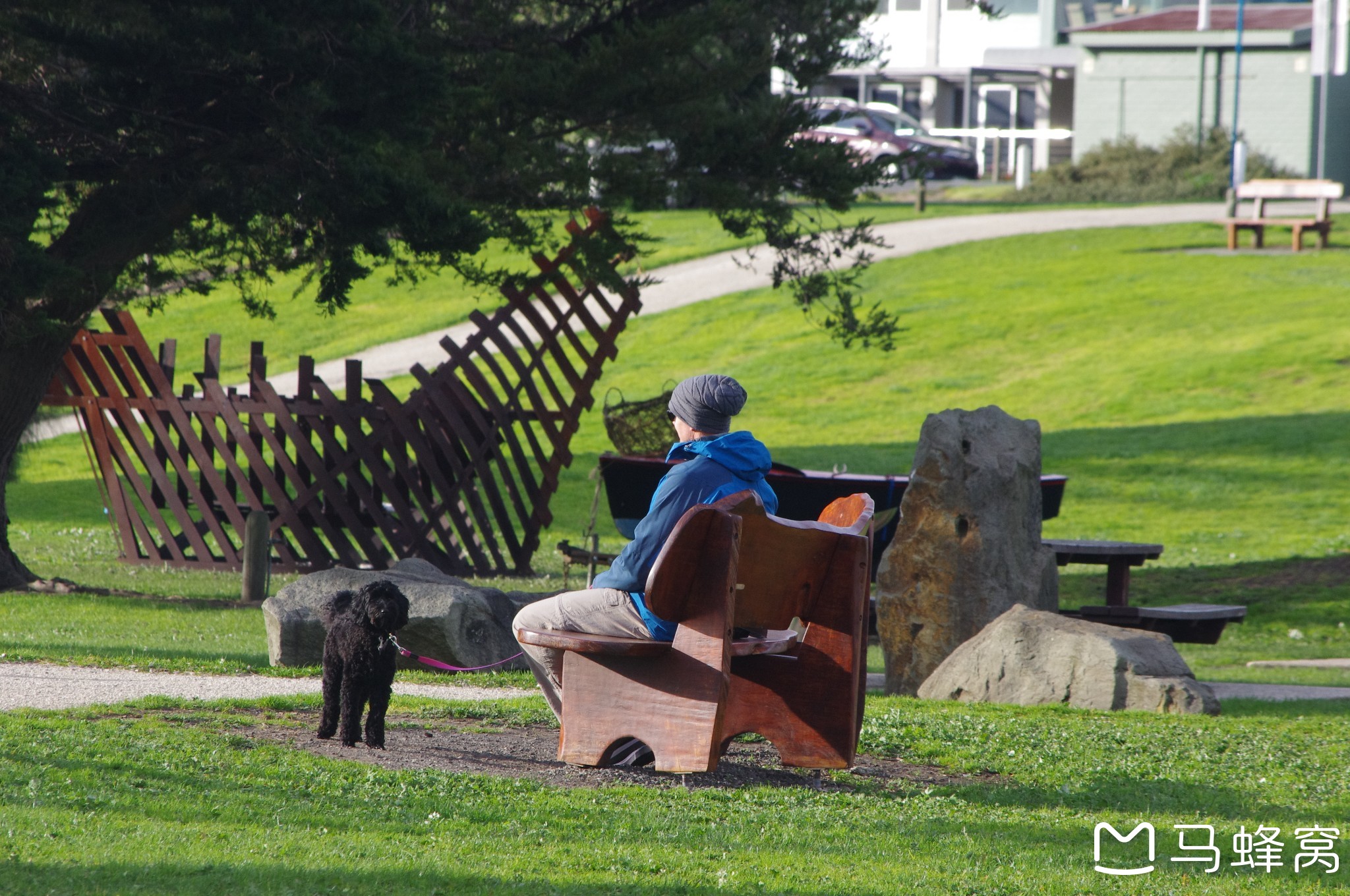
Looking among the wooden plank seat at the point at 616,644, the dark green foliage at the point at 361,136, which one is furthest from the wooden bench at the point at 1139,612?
the wooden plank seat at the point at 616,644

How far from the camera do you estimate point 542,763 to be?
6.45 m

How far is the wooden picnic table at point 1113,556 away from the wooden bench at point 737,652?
5393mm

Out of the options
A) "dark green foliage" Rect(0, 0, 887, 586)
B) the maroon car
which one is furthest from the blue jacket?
the maroon car

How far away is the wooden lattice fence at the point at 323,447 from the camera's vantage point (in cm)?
1421

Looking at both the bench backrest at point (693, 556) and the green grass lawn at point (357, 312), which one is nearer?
the bench backrest at point (693, 556)

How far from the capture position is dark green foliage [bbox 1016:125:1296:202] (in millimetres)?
41688

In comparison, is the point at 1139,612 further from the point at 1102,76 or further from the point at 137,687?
the point at 1102,76

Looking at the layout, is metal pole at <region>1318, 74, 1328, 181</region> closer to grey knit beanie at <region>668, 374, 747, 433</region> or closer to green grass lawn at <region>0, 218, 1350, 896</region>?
green grass lawn at <region>0, 218, 1350, 896</region>

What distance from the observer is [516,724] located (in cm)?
746

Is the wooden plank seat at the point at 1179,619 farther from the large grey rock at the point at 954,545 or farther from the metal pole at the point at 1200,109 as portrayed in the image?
the metal pole at the point at 1200,109

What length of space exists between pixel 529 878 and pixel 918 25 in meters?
52.2

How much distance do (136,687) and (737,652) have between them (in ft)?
13.0

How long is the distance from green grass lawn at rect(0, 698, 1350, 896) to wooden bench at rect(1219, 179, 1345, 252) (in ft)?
93.2

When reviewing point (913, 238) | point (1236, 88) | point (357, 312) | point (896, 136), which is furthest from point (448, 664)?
point (1236, 88)
